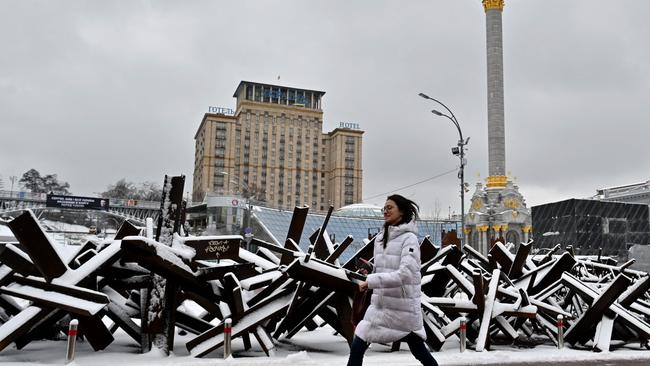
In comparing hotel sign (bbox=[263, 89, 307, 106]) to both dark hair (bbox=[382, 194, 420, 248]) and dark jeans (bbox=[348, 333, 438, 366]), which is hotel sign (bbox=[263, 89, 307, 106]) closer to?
dark hair (bbox=[382, 194, 420, 248])

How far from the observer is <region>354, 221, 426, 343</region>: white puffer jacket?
4.45 metres

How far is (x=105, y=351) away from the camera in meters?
7.49

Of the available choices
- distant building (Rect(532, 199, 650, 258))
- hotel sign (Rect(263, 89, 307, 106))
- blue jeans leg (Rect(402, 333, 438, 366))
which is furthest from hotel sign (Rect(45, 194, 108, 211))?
blue jeans leg (Rect(402, 333, 438, 366))

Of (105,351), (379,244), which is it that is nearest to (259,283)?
(105,351)

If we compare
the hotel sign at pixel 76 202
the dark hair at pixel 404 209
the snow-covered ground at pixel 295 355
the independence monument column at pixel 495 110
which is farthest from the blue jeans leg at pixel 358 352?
the hotel sign at pixel 76 202

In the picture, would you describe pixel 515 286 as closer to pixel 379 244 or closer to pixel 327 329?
pixel 327 329

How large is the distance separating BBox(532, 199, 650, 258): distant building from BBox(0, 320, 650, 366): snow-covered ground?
35541 mm

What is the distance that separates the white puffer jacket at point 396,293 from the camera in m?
4.45

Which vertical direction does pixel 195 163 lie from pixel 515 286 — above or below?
above

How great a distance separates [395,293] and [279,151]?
141 m

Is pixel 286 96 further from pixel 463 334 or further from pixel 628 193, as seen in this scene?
pixel 463 334

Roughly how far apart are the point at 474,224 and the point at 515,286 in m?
60.9

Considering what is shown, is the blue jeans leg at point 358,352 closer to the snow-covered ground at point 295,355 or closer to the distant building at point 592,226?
the snow-covered ground at point 295,355

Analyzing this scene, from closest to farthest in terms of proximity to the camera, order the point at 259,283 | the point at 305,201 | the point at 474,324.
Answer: the point at 259,283 < the point at 474,324 < the point at 305,201
